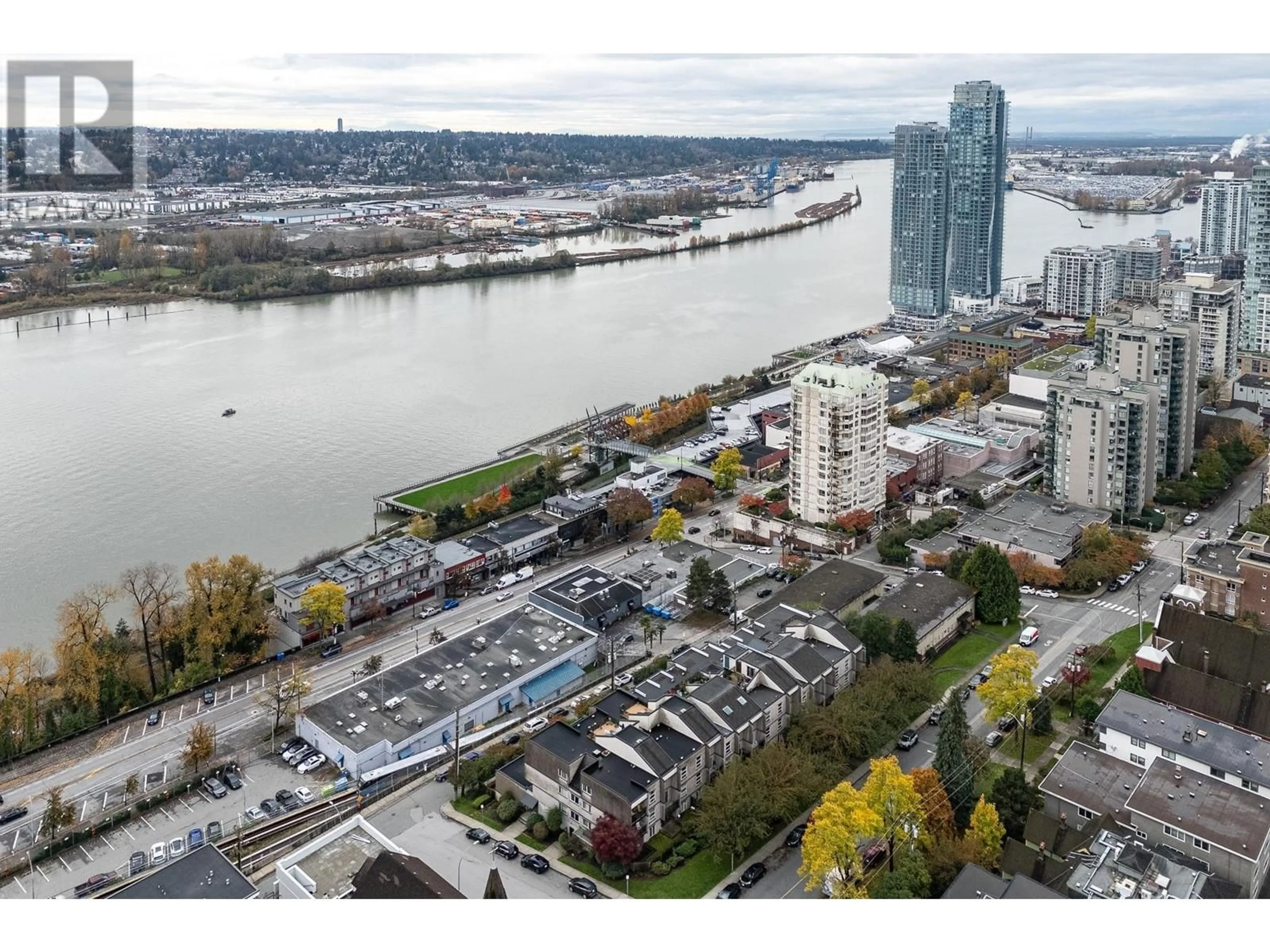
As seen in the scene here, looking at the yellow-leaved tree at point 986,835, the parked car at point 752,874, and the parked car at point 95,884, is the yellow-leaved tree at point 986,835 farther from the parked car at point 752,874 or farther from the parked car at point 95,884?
the parked car at point 95,884

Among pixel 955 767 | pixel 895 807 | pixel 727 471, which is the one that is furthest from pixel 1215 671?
pixel 727 471

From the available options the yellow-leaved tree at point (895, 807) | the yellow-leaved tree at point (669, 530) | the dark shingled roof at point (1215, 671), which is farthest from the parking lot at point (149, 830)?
the dark shingled roof at point (1215, 671)

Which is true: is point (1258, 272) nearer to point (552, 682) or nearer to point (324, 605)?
point (552, 682)

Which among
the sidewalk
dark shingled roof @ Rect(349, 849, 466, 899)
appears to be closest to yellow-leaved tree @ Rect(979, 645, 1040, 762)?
the sidewalk

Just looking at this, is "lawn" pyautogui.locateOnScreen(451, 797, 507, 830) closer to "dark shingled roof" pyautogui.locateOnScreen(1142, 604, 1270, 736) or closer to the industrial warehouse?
the industrial warehouse

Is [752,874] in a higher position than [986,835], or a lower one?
lower

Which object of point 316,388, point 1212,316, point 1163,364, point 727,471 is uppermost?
point 1212,316
